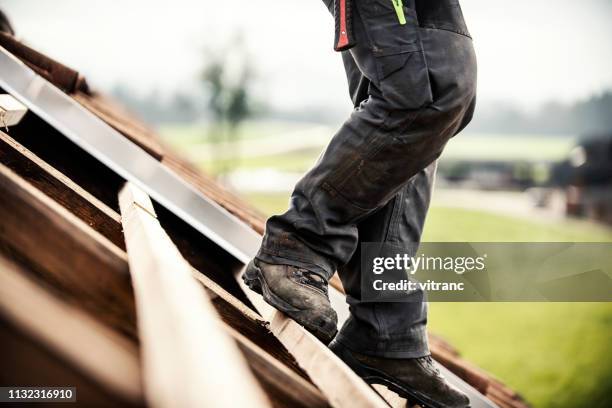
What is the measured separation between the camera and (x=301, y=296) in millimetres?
1204

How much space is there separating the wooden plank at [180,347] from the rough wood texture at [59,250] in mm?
43

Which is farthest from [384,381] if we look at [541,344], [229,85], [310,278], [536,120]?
[536,120]

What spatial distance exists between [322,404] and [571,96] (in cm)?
6991

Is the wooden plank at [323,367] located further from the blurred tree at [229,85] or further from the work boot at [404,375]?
the blurred tree at [229,85]

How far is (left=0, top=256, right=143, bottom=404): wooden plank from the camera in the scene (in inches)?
20.1

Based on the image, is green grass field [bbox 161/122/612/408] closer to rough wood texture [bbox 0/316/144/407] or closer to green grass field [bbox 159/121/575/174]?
rough wood texture [bbox 0/316/144/407]

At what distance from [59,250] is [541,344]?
32.1ft

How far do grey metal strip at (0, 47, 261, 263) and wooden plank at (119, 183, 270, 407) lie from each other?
2.75ft

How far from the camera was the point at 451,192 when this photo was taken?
36.3 metres

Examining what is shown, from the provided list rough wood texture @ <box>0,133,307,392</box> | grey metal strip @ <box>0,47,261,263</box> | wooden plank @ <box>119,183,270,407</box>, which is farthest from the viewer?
grey metal strip @ <box>0,47,261,263</box>

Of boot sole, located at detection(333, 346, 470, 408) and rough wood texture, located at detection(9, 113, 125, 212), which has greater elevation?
boot sole, located at detection(333, 346, 470, 408)

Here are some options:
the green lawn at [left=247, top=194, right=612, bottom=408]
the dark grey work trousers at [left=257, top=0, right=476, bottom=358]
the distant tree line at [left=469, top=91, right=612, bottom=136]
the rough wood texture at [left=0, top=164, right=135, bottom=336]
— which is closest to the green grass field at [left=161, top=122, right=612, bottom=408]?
the green lawn at [left=247, top=194, right=612, bottom=408]

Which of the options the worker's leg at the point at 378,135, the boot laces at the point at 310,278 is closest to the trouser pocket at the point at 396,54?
the worker's leg at the point at 378,135

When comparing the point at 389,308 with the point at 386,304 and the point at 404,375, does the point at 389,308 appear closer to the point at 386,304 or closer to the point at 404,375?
the point at 386,304
